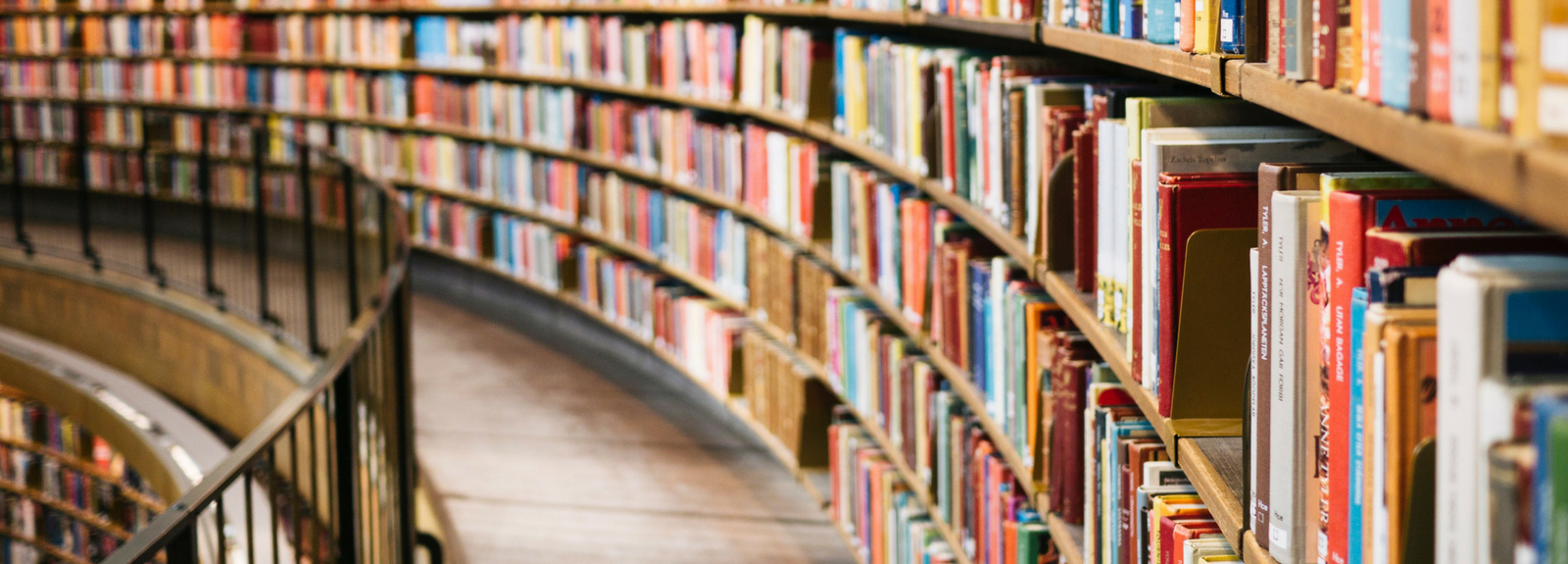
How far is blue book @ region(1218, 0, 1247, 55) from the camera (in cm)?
131

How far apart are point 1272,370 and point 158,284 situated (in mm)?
5798

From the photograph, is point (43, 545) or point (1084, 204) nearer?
point (1084, 204)

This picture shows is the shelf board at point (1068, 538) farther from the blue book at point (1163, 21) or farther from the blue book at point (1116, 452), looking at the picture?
the blue book at point (1163, 21)

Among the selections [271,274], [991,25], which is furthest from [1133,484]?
[271,274]

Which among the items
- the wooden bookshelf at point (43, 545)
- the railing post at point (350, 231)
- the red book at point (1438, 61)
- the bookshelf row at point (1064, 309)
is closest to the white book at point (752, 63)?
the bookshelf row at point (1064, 309)

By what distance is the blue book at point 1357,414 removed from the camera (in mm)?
966

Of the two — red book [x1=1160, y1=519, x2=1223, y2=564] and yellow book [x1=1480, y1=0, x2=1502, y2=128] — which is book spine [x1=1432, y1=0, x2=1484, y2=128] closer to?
yellow book [x1=1480, y1=0, x2=1502, y2=128]

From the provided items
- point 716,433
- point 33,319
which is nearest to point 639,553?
point 716,433

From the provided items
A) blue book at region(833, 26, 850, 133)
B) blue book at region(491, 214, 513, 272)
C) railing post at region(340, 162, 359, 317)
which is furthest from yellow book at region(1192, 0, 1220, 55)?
blue book at region(491, 214, 513, 272)

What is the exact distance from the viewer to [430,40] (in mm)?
7070

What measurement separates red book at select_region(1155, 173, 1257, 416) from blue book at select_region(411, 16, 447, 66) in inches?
236

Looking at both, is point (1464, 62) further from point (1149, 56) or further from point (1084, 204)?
point (1084, 204)

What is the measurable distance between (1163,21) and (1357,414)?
674 millimetres

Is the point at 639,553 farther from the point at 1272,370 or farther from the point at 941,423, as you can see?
the point at 1272,370
